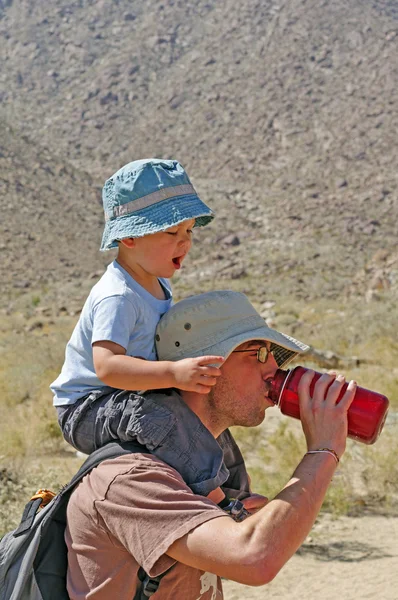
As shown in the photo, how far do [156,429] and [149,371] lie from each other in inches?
7.1

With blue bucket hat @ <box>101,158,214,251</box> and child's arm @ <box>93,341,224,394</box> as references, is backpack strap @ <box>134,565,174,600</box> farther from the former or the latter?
blue bucket hat @ <box>101,158,214,251</box>

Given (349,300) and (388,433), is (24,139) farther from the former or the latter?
(388,433)

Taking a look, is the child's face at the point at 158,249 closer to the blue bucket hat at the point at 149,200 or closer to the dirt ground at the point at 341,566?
the blue bucket hat at the point at 149,200

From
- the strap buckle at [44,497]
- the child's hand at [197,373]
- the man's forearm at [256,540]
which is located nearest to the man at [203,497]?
the man's forearm at [256,540]

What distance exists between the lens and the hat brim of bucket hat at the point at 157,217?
2992 mm

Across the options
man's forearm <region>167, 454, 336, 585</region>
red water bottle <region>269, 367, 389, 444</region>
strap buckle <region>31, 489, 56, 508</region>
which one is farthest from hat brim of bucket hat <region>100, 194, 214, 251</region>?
man's forearm <region>167, 454, 336, 585</region>

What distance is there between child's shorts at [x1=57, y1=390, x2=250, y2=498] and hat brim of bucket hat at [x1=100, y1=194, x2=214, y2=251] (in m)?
0.53

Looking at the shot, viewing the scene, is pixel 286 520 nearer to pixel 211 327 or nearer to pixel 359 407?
pixel 359 407

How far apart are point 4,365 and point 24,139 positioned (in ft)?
90.7

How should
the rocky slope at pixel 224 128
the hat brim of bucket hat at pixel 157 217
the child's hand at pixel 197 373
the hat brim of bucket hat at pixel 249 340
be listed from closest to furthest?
the child's hand at pixel 197 373
the hat brim of bucket hat at pixel 249 340
the hat brim of bucket hat at pixel 157 217
the rocky slope at pixel 224 128

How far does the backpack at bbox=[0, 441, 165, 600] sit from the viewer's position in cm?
257

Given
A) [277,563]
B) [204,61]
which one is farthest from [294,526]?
[204,61]

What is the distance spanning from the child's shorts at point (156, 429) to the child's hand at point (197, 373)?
113mm

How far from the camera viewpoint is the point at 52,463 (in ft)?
27.2
